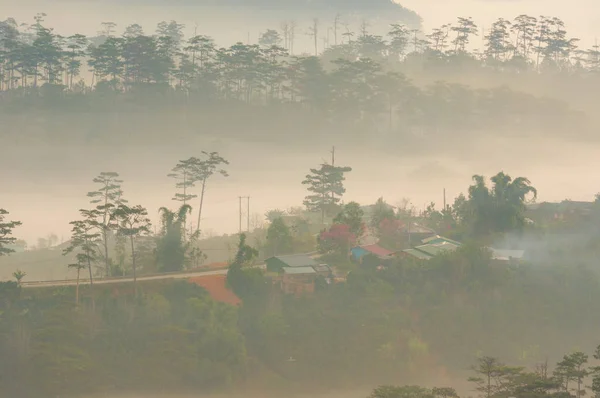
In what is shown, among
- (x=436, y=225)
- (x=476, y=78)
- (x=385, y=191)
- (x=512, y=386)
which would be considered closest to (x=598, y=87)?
(x=476, y=78)

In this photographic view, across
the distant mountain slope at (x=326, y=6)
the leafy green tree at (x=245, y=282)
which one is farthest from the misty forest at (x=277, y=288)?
the distant mountain slope at (x=326, y=6)

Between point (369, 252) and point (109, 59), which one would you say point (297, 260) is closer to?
point (369, 252)

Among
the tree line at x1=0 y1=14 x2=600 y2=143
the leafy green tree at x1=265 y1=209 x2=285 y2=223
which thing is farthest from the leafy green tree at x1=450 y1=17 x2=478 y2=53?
the leafy green tree at x1=265 y1=209 x2=285 y2=223

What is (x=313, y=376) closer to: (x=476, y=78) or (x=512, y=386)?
(x=512, y=386)

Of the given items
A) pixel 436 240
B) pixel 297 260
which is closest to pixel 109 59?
pixel 297 260

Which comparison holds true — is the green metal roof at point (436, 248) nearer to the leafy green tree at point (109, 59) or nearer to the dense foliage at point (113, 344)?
the dense foliage at point (113, 344)

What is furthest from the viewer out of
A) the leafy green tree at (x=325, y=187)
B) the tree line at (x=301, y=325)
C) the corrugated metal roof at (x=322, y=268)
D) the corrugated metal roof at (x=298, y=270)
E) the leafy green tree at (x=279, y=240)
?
the leafy green tree at (x=325, y=187)
